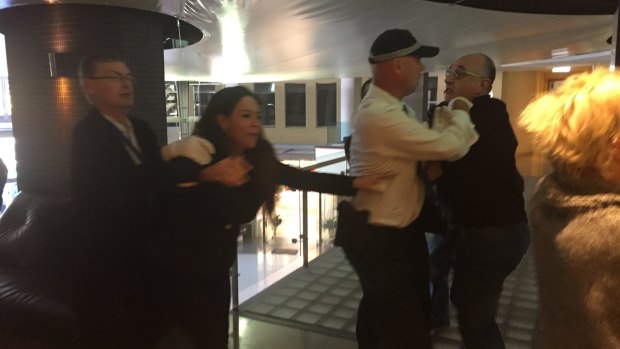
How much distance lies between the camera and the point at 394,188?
1.58 metres

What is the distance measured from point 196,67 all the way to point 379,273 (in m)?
6.67

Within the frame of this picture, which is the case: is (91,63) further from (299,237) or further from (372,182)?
(299,237)

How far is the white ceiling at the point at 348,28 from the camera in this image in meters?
3.22

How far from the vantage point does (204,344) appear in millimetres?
1636

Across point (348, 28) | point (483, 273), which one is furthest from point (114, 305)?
point (348, 28)

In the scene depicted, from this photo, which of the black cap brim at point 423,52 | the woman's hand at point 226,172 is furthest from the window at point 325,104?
the woman's hand at point 226,172

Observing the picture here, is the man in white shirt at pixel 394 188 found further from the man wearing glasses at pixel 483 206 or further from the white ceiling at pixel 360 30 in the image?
the white ceiling at pixel 360 30

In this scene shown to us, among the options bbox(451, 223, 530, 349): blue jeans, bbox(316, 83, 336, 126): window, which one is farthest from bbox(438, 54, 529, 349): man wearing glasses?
bbox(316, 83, 336, 126): window

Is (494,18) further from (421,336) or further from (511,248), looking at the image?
(421,336)

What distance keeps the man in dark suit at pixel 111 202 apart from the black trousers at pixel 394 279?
2.42ft

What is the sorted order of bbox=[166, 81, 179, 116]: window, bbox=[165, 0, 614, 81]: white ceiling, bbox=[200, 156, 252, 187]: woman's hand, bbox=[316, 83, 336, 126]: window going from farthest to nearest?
1. bbox=[316, 83, 336, 126]: window
2. bbox=[166, 81, 179, 116]: window
3. bbox=[165, 0, 614, 81]: white ceiling
4. bbox=[200, 156, 252, 187]: woman's hand

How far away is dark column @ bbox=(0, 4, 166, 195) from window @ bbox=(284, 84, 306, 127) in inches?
582

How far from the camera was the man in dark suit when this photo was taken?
1.61 metres

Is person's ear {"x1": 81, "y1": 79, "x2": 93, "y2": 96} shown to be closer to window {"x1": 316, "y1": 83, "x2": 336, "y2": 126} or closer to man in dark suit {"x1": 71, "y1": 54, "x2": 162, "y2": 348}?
man in dark suit {"x1": 71, "y1": 54, "x2": 162, "y2": 348}
